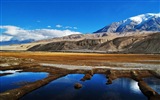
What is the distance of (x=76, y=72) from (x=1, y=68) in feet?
56.7

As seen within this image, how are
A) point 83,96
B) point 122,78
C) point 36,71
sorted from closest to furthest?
point 83,96 < point 122,78 < point 36,71

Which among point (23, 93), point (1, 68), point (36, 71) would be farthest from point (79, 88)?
point (1, 68)

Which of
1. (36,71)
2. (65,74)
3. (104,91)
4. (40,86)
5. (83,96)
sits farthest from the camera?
(36,71)

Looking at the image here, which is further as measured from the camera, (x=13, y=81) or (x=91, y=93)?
(x=13, y=81)

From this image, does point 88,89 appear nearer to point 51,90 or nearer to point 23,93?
point 51,90

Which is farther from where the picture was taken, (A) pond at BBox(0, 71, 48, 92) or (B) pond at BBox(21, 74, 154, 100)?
(A) pond at BBox(0, 71, 48, 92)

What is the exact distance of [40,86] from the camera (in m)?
29.8

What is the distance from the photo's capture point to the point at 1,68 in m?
47.3

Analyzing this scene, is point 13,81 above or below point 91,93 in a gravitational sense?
above

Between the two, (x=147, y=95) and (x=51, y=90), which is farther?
(x=51, y=90)

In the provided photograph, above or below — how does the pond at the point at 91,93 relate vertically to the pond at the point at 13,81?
below

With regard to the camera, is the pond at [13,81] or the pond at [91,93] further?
the pond at [13,81]

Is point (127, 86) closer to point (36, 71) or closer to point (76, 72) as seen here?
point (76, 72)

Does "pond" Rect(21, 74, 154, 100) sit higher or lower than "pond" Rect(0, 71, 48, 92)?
lower
